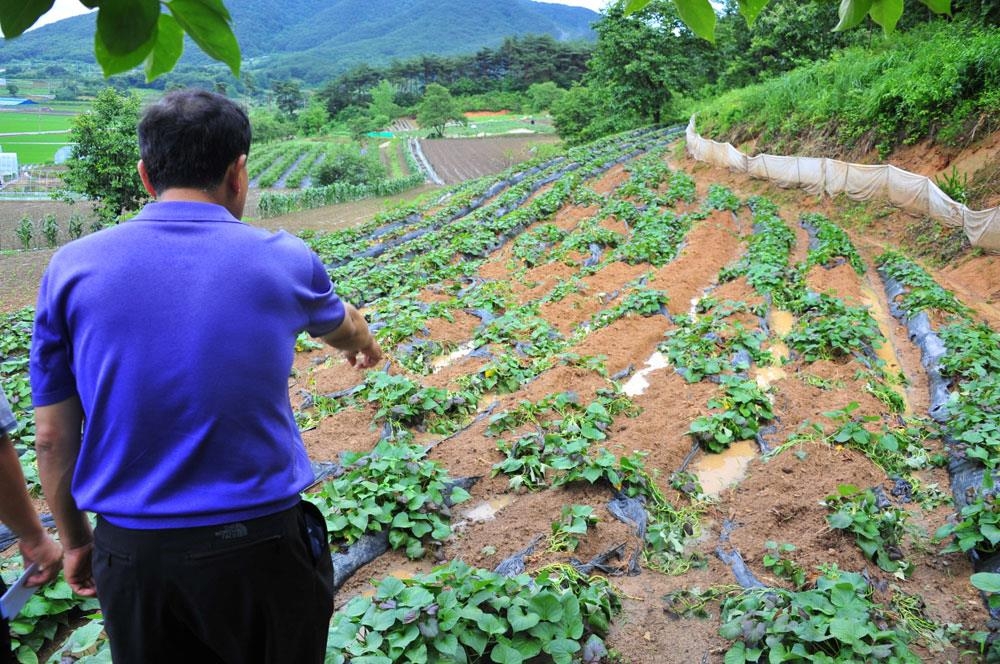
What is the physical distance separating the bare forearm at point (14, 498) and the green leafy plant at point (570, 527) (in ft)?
8.69

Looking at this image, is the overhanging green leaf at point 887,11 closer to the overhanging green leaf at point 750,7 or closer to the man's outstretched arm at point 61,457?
the overhanging green leaf at point 750,7

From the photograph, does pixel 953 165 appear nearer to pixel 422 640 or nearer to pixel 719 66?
pixel 422 640

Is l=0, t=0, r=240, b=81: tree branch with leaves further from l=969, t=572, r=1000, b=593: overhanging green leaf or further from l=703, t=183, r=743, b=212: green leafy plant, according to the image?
l=703, t=183, r=743, b=212: green leafy plant

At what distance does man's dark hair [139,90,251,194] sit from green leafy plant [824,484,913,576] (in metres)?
3.76

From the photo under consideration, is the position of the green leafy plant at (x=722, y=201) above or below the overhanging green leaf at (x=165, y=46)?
below

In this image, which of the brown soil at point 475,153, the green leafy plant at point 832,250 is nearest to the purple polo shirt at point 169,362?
the green leafy plant at point 832,250

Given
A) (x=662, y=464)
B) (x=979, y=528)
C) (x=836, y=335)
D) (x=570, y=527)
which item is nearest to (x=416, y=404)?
(x=662, y=464)

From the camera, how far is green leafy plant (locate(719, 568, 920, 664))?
9.09ft

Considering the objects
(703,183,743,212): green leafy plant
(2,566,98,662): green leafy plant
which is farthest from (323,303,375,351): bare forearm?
(703,183,743,212): green leafy plant

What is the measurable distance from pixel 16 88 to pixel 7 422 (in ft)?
446

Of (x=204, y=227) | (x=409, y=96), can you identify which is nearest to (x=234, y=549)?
(x=204, y=227)

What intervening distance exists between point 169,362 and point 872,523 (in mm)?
3885

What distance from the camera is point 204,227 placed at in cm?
159

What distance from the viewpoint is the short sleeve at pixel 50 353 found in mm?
1555
